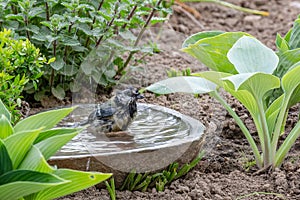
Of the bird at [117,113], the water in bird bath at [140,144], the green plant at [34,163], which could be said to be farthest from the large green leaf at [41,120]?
the bird at [117,113]

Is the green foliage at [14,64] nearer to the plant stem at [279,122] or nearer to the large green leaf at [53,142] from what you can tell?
the large green leaf at [53,142]

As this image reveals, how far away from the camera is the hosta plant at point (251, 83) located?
303 cm

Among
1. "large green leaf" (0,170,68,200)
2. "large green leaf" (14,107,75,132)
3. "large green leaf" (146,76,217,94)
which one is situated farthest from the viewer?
"large green leaf" (146,76,217,94)

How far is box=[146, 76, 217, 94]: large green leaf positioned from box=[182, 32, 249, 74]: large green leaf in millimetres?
134

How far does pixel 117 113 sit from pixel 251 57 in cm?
68

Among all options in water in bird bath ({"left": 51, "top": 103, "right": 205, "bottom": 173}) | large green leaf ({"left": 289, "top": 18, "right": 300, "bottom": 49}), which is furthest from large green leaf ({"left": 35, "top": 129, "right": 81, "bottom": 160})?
large green leaf ({"left": 289, "top": 18, "right": 300, "bottom": 49})

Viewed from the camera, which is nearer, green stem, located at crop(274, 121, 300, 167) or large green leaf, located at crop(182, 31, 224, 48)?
green stem, located at crop(274, 121, 300, 167)

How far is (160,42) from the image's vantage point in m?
4.45

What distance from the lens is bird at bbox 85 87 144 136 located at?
3.21m

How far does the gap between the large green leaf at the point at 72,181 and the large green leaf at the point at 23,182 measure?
0.36 feet

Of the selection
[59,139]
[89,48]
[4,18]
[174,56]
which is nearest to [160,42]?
[174,56]

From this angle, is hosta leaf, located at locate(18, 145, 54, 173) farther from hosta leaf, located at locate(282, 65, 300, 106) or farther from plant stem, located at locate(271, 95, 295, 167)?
plant stem, located at locate(271, 95, 295, 167)

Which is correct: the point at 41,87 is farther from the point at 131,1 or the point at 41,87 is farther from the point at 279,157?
the point at 279,157

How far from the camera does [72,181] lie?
2426 mm
